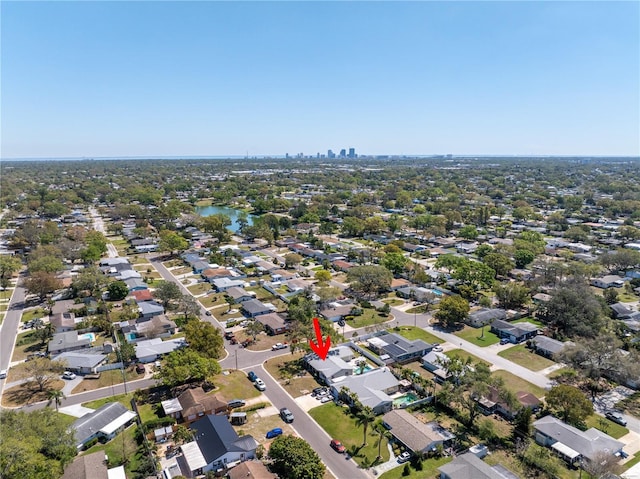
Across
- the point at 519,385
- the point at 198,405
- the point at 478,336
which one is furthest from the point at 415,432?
the point at 478,336

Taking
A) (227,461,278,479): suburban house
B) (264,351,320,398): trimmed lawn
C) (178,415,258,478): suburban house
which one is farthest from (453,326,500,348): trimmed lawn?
(227,461,278,479): suburban house

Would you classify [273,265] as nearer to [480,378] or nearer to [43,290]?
[43,290]

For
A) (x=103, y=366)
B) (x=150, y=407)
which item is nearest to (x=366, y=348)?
(x=150, y=407)

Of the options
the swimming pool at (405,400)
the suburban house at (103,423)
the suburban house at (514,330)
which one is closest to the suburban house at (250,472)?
the suburban house at (103,423)

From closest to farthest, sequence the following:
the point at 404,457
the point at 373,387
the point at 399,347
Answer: the point at 404,457, the point at 373,387, the point at 399,347

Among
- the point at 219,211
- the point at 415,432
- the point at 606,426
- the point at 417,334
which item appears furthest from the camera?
the point at 219,211

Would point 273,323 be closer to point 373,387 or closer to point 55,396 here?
point 373,387

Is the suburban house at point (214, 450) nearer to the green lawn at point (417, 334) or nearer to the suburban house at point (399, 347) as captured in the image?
the suburban house at point (399, 347)
